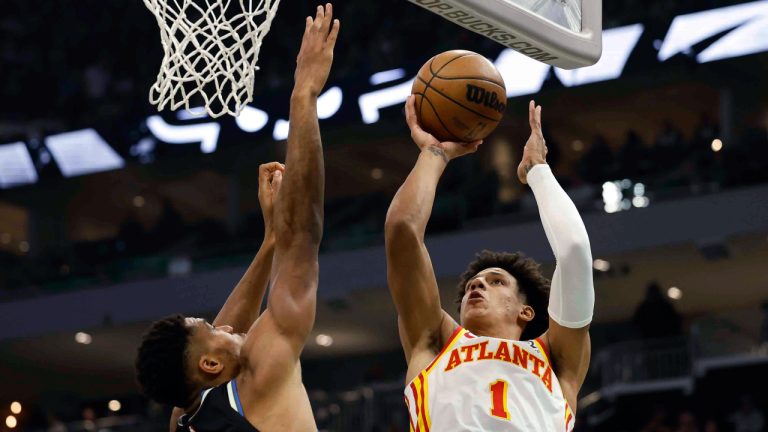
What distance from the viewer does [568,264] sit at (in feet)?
11.6

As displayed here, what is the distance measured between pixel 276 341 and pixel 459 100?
3.07ft

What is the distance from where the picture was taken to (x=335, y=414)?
14.9m

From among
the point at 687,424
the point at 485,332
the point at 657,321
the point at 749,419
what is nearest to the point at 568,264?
the point at 485,332

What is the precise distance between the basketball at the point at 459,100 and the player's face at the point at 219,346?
0.91 metres

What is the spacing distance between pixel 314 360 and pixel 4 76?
23.6 ft

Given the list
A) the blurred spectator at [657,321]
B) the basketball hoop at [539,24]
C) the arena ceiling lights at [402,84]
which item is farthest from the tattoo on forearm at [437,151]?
the blurred spectator at [657,321]

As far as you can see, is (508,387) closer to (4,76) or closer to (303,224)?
(303,224)

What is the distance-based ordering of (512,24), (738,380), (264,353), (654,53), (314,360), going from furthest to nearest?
(314,360) → (654,53) → (738,380) → (512,24) → (264,353)

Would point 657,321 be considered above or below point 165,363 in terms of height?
below

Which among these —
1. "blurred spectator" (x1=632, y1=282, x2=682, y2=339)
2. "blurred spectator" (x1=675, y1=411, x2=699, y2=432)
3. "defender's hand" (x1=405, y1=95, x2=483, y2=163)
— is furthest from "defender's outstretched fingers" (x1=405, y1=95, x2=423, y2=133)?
"blurred spectator" (x1=632, y1=282, x2=682, y2=339)

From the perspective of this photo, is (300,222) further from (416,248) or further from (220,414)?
(220,414)

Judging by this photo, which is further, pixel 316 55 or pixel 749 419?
pixel 749 419

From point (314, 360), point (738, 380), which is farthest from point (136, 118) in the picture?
point (738, 380)

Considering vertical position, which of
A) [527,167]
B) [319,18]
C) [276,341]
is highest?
[319,18]
